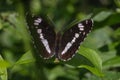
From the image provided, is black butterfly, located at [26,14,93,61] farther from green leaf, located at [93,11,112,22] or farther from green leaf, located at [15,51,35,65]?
green leaf, located at [93,11,112,22]

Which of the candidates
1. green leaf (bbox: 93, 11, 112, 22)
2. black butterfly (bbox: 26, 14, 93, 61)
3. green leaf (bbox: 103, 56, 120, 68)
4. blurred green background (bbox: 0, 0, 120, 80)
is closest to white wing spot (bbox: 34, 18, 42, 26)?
black butterfly (bbox: 26, 14, 93, 61)

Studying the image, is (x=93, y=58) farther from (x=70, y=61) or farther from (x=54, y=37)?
(x=54, y=37)

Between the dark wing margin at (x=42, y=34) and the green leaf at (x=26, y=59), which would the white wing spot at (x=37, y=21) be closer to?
the dark wing margin at (x=42, y=34)

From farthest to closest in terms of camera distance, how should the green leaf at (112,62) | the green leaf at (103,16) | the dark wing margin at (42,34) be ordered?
the green leaf at (103,16)
the green leaf at (112,62)
the dark wing margin at (42,34)

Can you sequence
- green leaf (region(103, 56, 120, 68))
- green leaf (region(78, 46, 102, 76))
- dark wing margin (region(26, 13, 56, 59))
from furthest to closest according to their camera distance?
green leaf (region(103, 56, 120, 68)), dark wing margin (region(26, 13, 56, 59)), green leaf (region(78, 46, 102, 76))

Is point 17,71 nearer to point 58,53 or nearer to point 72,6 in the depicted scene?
point 58,53

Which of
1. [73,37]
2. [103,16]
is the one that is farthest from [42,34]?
[103,16]

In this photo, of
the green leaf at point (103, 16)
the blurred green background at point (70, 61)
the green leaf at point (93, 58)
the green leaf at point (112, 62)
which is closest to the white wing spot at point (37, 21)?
the blurred green background at point (70, 61)
